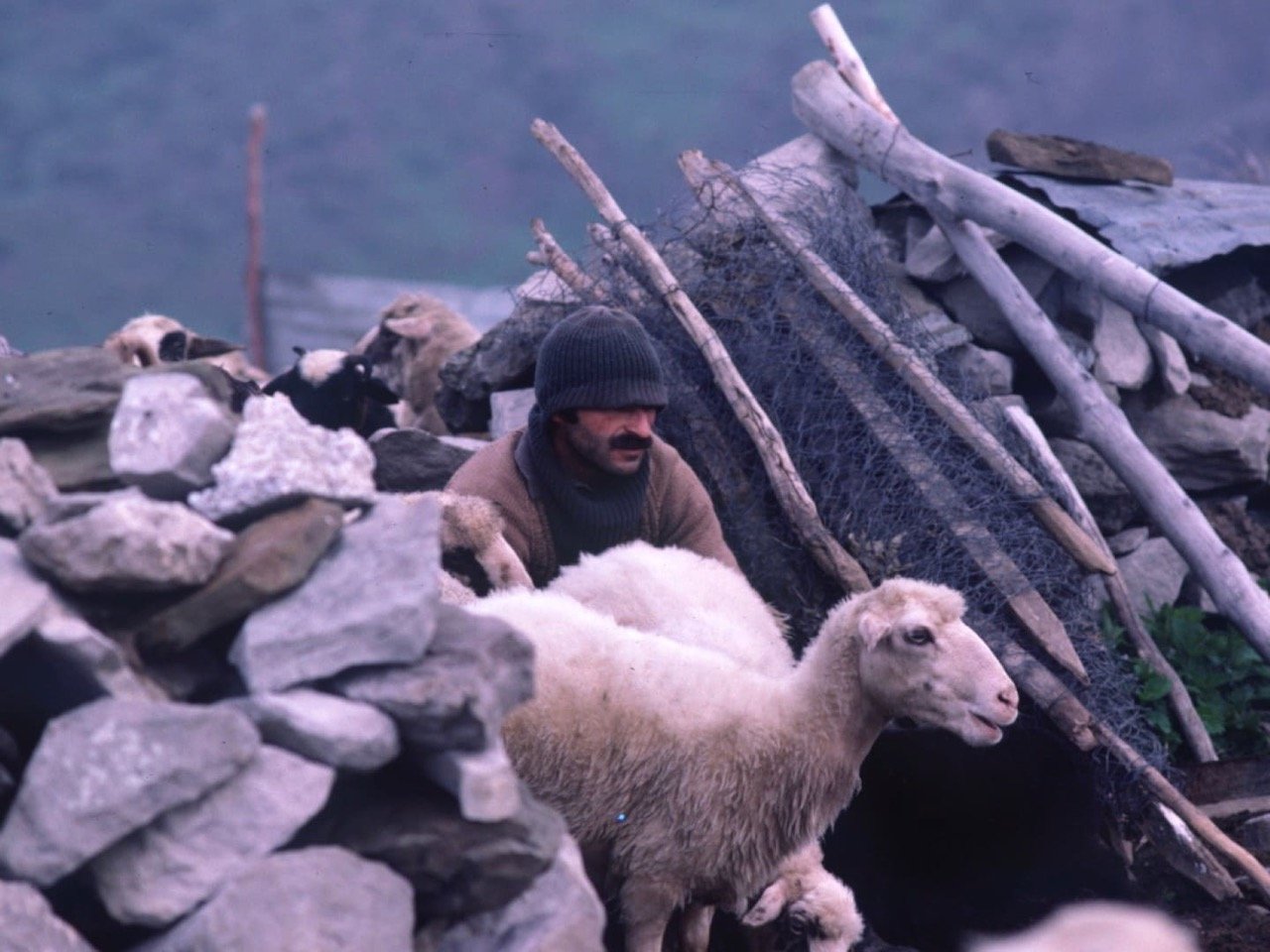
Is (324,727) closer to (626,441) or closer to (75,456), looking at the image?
(75,456)

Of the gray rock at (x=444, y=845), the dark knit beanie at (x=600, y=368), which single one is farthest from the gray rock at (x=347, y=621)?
the dark knit beanie at (x=600, y=368)

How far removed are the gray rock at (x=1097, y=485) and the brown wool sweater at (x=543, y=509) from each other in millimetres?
2873

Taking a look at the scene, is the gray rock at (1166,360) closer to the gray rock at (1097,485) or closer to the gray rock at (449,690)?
the gray rock at (1097,485)

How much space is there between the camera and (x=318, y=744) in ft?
9.43

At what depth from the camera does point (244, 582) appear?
2.98 m

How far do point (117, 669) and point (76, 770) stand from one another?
22 cm

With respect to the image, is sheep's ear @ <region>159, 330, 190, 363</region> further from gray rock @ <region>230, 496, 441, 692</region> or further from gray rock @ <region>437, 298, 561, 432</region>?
gray rock @ <region>230, 496, 441, 692</region>

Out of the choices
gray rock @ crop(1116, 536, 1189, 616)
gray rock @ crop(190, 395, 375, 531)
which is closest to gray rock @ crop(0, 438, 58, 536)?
gray rock @ crop(190, 395, 375, 531)

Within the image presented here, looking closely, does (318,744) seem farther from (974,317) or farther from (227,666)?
(974,317)

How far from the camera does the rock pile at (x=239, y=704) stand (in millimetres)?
2736

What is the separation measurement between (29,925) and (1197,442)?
A: 7.21 meters

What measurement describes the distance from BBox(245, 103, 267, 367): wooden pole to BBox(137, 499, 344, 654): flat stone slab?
41.4ft

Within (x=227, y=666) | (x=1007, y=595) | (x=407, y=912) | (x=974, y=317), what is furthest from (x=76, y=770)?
(x=974, y=317)

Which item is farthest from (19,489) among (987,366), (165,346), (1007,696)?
(987,366)
